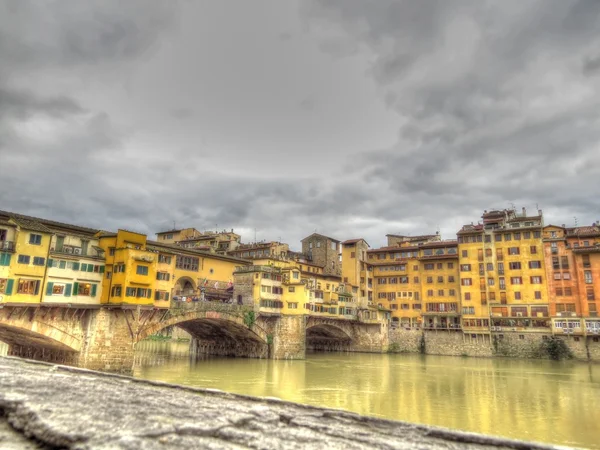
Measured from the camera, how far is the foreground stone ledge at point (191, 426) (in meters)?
5.08

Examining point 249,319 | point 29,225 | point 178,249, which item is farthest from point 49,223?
point 249,319

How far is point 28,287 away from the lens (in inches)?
1438

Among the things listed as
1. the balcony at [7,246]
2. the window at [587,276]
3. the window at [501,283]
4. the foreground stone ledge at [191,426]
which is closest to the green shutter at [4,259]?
the balcony at [7,246]

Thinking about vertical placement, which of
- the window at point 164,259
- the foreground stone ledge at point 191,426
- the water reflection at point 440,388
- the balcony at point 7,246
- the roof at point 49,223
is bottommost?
the water reflection at point 440,388

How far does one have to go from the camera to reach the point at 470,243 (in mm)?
78125

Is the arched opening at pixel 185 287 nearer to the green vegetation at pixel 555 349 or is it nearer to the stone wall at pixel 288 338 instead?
the stone wall at pixel 288 338

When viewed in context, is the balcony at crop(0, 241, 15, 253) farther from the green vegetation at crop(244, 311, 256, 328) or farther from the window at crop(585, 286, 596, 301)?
the window at crop(585, 286, 596, 301)

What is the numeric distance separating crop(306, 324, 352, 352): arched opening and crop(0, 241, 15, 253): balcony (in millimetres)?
52959

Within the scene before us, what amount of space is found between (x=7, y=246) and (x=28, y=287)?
3915 mm

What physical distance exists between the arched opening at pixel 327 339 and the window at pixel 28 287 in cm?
5023

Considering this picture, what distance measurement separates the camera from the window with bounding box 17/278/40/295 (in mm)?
36050

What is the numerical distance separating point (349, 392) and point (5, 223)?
109 ft

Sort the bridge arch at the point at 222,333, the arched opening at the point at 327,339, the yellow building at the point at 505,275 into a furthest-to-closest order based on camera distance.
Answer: the arched opening at the point at 327,339 < the yellow building at the point at 505,275 < the bridge arch at the point at 222,333

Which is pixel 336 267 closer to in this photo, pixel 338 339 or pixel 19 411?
pixel 338 339
